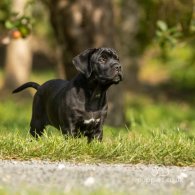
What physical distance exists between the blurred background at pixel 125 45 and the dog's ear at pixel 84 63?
1.59 meters

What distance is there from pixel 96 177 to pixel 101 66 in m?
2.36

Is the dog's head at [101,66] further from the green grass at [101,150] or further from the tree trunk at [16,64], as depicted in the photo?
the tree trunk at [16,64]

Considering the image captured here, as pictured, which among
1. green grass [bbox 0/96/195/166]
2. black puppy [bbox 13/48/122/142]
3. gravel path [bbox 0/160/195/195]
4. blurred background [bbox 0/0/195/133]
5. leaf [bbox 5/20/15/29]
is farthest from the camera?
blurred background [bbox 0/0/195/133]

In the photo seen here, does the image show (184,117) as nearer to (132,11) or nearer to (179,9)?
(132,11)

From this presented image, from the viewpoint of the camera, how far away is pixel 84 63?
923 cm

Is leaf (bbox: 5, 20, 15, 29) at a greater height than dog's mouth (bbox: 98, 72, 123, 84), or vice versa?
leaf (bbox: 5, 20, 15, 29)

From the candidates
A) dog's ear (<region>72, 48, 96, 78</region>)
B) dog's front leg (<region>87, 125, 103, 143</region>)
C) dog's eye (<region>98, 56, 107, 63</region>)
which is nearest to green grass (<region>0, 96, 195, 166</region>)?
dog's front leg (<region>87, 125, 103, 143</region>)

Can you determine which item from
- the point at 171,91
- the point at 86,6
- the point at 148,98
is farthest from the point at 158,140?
the point at 171,91

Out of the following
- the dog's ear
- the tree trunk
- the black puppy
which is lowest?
the tree trunk

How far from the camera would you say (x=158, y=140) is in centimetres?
897

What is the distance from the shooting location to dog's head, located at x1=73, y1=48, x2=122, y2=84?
360 inches

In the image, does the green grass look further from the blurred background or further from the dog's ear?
the blurred background

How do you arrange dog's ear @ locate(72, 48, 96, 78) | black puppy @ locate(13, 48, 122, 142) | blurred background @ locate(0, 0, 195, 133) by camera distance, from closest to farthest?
black puppy @ locate(13, 48, 122, 142) < dog's ear @ locate(72, 48, 96, 78) < blurred background @ locate(0, 0, 195, 133)

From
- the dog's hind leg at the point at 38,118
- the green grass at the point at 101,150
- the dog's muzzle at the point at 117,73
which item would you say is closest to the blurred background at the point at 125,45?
the green grass at the point at 101,150
